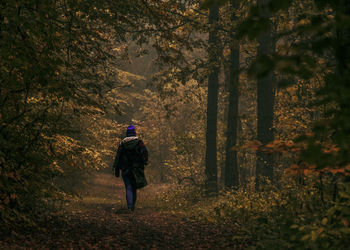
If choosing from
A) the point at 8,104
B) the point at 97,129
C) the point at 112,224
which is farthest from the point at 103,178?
the point at 8,104

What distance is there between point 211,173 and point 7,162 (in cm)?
1103

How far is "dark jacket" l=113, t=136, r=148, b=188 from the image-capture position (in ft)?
33.9

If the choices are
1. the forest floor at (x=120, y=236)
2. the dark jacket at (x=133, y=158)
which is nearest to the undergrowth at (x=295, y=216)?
the forest floor at (x=120, y=236)

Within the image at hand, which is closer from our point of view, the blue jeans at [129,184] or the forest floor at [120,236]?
the forest floor at [120,236]

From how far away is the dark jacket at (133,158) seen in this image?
1034cm

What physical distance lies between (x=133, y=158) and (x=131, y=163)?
143 millimetres

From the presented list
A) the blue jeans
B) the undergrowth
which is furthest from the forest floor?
the blue jeans

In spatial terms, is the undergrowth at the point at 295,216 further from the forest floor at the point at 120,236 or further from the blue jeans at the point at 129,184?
the blue jeans at the point at 129,184

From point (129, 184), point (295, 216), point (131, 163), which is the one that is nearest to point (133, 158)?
point (131, 163)

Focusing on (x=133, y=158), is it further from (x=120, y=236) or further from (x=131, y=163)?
(x=120, y=236)

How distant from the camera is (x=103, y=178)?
34406 millimetres

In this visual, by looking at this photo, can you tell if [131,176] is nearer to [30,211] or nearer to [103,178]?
[30,211]

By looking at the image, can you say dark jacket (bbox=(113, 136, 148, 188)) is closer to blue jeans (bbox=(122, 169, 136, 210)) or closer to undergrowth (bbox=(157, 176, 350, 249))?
blue jeans (bbox=(122, 169, 136, 210))

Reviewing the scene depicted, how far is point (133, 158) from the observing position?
10.4 metres
